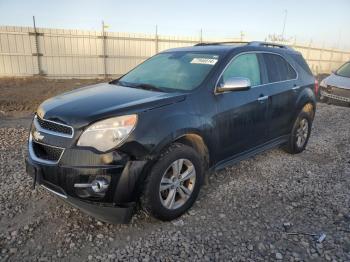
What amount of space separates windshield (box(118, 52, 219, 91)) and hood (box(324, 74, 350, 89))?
301 inches

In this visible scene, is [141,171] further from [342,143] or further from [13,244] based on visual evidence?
[342,143]

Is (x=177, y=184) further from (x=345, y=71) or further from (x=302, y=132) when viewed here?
(x=345, y=71)

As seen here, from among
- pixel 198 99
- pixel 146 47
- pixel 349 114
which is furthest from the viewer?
pixel 146 47

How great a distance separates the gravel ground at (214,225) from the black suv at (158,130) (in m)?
0.28

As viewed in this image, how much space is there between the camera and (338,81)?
33.7 feet

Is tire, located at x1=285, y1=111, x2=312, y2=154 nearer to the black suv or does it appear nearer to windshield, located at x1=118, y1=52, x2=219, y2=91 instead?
the black suv

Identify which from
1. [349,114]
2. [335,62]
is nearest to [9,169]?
[349,114]

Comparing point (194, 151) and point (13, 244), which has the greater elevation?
point (194, 151)

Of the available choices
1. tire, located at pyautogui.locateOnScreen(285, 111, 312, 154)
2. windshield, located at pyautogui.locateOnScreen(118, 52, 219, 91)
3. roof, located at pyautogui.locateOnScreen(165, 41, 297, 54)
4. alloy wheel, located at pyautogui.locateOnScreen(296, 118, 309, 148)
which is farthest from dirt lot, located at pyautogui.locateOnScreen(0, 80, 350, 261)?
roof, located at pyautogui.locateOnScreen(165, 41, 297, 54)

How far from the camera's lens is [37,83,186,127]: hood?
2877 mm

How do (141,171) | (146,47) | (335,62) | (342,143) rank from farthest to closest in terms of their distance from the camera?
(335,62)
(146,47)
(342,143)
(141,171)

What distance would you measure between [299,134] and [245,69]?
197 cm

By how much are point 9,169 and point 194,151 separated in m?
2.77

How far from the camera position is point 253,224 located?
11.0 ft
